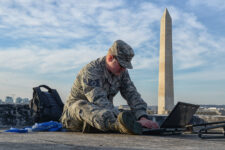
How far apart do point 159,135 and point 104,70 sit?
0.94 m

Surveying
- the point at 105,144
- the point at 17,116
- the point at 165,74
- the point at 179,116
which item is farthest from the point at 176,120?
the point at 165,74

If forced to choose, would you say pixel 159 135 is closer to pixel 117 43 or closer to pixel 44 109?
pixel 117 43

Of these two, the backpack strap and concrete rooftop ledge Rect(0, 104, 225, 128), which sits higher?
the backpack strap

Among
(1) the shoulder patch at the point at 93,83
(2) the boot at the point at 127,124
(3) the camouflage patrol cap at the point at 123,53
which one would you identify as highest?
(3) the camouflage patrol cap at the point at 123,53

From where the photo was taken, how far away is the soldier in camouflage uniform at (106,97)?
10.3ft

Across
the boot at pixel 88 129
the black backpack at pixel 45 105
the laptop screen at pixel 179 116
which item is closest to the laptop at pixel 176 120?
the laptop screen at pixel 179 116

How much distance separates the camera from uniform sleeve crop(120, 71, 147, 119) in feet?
12.4

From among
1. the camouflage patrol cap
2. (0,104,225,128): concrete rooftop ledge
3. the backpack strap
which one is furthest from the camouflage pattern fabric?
(0,104,225,128): concrete rooftop ledge

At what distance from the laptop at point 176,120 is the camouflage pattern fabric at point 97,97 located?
1.14 feet

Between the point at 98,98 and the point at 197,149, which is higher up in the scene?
the point at 98,98

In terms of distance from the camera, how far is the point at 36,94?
15.1ft

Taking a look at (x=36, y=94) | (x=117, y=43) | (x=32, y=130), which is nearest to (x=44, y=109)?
(x=36, y=94)

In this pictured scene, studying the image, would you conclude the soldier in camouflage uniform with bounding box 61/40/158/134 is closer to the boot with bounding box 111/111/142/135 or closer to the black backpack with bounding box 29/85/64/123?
the boot with bounding box 111/111/142/135

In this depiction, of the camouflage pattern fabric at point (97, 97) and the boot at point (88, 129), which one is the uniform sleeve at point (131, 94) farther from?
the boot at point (88, 129)
